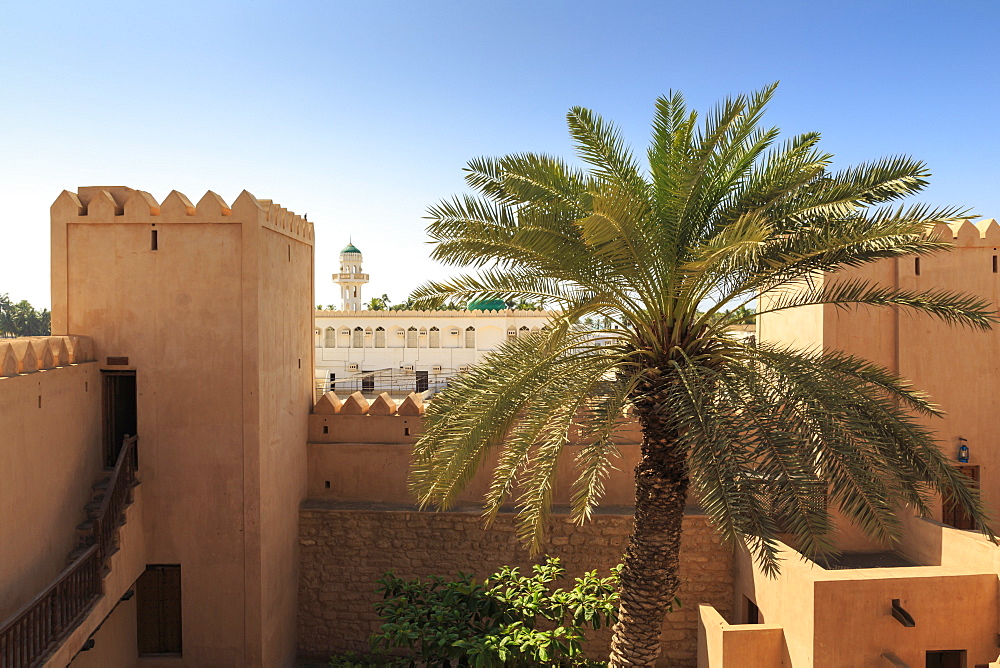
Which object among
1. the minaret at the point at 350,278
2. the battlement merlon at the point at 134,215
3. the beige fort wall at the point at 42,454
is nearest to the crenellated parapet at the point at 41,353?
the beige fort wall at the point at 42,454

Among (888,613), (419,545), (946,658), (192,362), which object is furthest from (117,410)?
(946,658)

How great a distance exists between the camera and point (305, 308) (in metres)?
9.71

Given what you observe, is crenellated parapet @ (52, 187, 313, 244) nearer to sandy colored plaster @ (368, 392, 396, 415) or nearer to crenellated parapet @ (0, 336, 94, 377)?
crenellated parapet @ (0, 336, 94, 377)

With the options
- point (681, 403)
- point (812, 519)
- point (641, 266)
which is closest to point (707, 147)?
point (641, 266)

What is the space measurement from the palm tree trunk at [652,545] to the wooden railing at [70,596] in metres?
5.11

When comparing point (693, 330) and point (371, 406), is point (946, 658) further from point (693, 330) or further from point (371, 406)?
point (371, 406)

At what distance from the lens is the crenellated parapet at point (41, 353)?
6.01 m

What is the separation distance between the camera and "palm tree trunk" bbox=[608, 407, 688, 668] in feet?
18.5

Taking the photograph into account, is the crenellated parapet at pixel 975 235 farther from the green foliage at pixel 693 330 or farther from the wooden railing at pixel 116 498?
the wooden railing at pixel 116 498

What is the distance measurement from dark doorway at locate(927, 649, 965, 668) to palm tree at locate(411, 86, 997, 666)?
273 centimetres

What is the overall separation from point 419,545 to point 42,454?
4587 mm

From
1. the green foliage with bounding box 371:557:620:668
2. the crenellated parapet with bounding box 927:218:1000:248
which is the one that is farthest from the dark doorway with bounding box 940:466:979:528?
the green foliage with bounding box 371:557:620:668

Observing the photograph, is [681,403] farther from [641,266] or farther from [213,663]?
[213,663]

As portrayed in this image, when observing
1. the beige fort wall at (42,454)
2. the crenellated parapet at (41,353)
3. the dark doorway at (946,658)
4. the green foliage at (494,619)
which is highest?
the crenellated parapet at (41,353)
